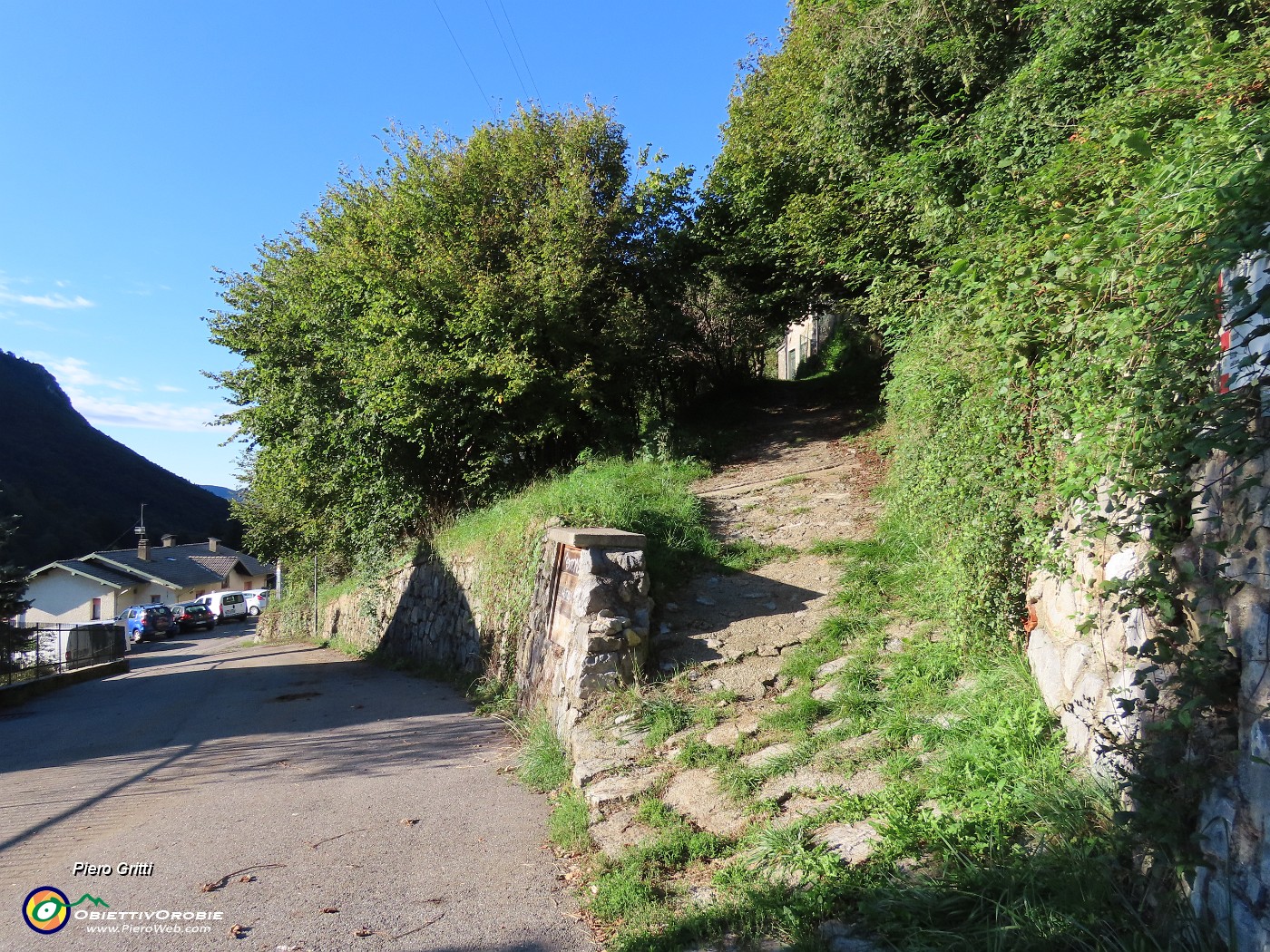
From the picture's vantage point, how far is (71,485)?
6397 cm

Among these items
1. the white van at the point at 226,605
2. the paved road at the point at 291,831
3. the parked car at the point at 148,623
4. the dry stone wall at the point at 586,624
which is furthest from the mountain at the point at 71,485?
the dry stone wall at the point at 586,624

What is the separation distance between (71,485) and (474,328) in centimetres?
6911

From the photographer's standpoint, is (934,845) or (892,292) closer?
(934,845)

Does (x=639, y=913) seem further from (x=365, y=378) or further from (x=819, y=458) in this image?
(x=365, y=378)

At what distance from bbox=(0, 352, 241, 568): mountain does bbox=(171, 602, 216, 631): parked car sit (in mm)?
16423

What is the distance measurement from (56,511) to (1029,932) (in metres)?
72.3

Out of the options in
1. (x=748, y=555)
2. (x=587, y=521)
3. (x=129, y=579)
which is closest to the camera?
(x=748, y=555)

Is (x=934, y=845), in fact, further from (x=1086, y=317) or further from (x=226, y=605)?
(x=226, y=605)

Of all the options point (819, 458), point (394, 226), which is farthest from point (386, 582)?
point (819, 458)

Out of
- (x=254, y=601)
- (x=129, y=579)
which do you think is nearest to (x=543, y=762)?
(x=254, y=601)

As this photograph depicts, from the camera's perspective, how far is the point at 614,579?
6922 millimetres
